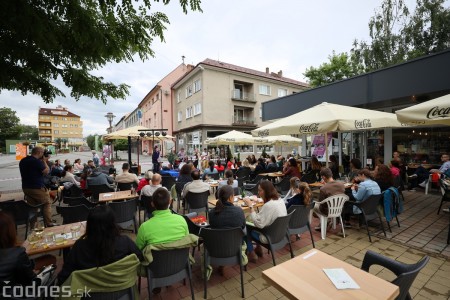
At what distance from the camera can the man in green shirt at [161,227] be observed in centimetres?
254

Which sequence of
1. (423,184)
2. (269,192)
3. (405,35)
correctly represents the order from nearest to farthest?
(269,192), (423,184), (405,35)

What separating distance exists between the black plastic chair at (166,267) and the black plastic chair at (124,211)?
2360 mm

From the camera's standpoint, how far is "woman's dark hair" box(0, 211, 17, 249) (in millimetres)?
1998

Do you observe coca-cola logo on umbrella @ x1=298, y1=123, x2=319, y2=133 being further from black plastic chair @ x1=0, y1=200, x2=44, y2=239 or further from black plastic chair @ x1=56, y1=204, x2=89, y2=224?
black plastic chair @ x1=0, y1=200, x2=44, y2=239

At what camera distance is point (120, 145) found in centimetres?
4534

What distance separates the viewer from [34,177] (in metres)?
4.98

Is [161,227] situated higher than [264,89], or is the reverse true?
[264,89]

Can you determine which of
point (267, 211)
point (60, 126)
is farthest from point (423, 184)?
point (60, 126)

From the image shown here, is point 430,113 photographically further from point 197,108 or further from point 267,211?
point 197,108

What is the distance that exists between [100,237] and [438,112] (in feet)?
17.3

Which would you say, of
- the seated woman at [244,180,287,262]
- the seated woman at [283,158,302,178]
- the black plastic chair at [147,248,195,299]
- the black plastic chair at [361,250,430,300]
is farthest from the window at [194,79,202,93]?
the black plastic chair at [361,250,430,300]

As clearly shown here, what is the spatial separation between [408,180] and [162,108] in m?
31.1

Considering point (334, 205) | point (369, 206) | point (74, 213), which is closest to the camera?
point (74, 213)

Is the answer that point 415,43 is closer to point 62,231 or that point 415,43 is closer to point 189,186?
point 189,186
